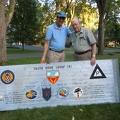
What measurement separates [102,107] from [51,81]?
3.82 ft

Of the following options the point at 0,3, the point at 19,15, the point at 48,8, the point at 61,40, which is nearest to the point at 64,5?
the point at 48,8

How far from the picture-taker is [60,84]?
559 cm

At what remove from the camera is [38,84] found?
5.62 metres

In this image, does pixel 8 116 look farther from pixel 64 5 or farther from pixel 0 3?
pixel 64 5

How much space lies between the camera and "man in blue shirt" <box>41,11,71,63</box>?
5.65 m

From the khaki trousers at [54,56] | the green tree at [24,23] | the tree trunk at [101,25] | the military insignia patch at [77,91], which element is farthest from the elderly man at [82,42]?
the green tree at [24,23]

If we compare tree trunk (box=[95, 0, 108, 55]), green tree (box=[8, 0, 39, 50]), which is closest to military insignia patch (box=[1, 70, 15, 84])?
tree trunk (box=[95, 0, 108, 55])

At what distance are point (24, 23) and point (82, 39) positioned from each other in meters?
31.6

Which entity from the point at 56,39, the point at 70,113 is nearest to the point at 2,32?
the point at 56,39

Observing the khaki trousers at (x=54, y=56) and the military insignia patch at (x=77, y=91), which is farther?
the khaki trousers at (x=54, y=56)

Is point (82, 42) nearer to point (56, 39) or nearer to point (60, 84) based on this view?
point (56, 39)

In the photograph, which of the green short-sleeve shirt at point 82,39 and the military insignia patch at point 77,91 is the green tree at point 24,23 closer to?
the green short-sleeve shirt at point 82,39

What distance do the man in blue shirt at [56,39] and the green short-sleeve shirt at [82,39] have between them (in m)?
0.21

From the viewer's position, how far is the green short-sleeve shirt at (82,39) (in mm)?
5496
